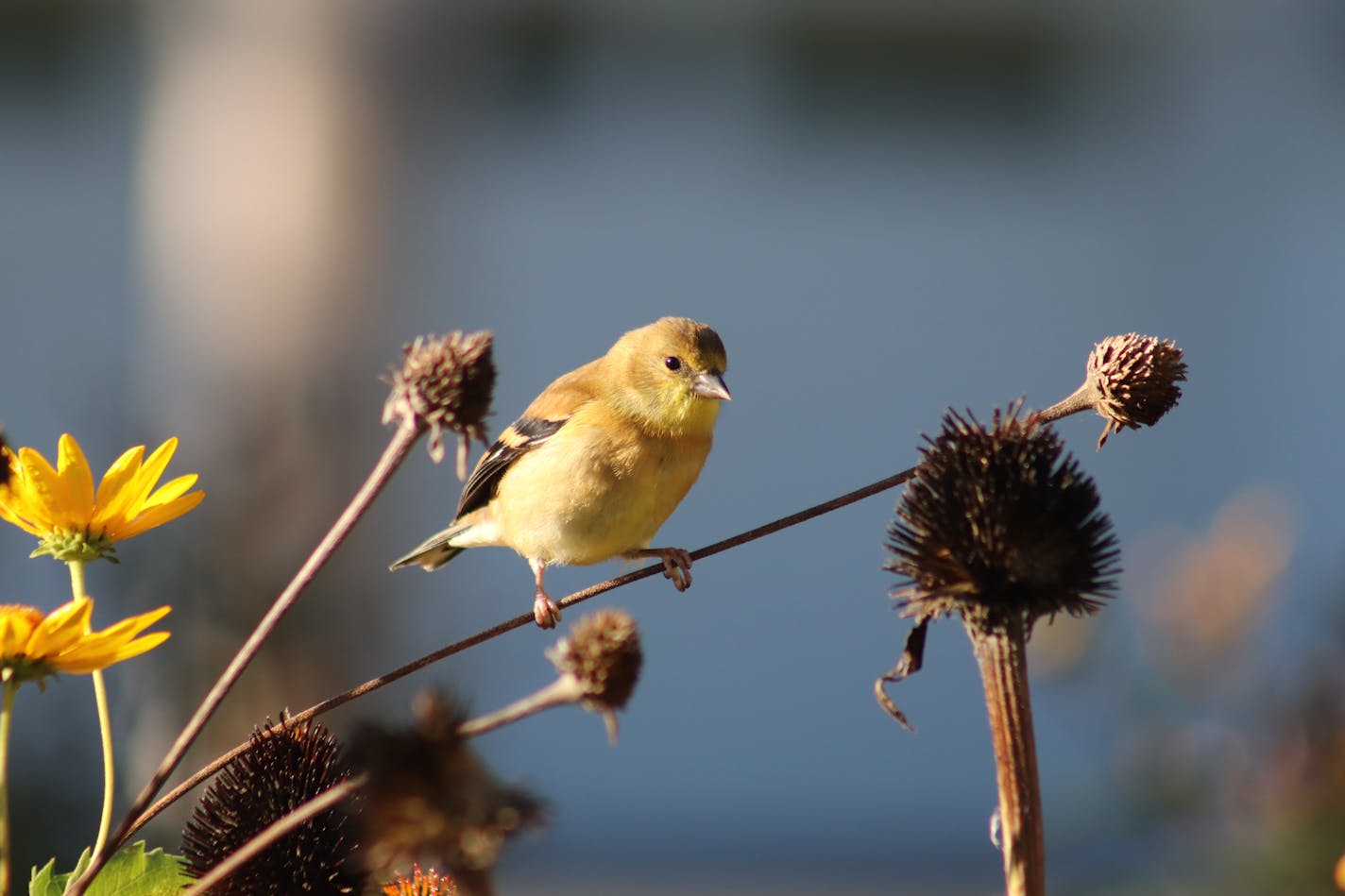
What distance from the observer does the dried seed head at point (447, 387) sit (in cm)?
84

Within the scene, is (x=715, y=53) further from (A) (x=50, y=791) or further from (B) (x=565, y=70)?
(A) (x=50, y=791)

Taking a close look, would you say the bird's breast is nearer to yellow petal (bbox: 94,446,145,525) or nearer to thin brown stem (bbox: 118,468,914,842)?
thin brown stem (bbox: 118,468,914,842)

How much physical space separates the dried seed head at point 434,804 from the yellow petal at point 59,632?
0.16 m

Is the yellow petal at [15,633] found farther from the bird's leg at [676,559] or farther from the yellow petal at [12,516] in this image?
the bird's leg at [676,559]

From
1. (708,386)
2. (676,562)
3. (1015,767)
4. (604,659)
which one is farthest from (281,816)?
(708,386)

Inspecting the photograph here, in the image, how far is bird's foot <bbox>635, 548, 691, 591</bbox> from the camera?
1.41 meters

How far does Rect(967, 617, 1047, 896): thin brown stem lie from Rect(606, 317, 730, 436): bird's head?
1.30m

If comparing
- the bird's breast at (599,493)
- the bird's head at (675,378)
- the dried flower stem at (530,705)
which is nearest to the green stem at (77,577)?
the dried flower stem at (530,705)

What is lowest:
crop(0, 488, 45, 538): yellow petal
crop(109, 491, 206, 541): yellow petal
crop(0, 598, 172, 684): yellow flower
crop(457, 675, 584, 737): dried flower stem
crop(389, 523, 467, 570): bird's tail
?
crop(457, 675, 584, 737): dried flower stem

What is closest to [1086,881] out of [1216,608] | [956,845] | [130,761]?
[1216,608]

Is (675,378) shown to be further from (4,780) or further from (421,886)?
(4,780)

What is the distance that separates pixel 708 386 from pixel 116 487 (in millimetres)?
1336

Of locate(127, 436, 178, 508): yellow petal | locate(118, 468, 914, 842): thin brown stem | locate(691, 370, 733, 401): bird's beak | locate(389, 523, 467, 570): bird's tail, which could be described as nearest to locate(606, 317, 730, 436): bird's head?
locate(691, 370, 733, 401): bird's beak

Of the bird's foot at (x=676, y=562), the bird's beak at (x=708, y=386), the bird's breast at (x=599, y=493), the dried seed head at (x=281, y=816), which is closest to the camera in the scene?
the dried seed head at (x=281, y=816)
